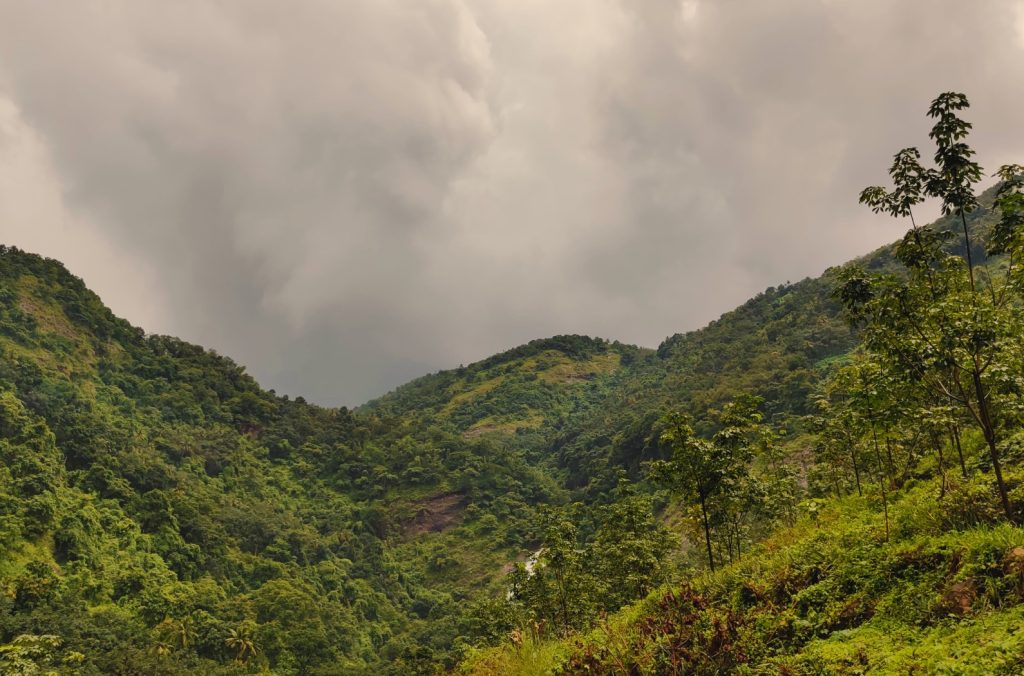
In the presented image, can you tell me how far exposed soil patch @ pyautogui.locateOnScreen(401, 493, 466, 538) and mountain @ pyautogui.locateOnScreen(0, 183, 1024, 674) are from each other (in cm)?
53

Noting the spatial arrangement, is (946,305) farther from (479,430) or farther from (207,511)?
(479,430)

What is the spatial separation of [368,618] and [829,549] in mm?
92220

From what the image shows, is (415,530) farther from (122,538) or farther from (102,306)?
(102,306)

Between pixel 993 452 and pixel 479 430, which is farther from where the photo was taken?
pixel 479 430

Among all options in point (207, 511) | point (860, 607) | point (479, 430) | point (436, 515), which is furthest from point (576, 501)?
point (479, 430)

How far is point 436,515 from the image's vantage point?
120 meters

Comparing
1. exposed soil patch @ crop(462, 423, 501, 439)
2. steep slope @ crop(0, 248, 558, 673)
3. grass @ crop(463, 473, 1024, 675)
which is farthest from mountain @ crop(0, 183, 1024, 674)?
exposed soil patch @ crop(462, 423, 501, 439)

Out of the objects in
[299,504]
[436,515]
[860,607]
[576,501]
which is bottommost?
[436,515]

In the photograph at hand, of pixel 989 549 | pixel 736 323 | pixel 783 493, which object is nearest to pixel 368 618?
pixel 783 493

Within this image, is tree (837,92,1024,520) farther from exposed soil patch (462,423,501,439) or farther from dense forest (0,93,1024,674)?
exposed soil patch (462,423,501,439)

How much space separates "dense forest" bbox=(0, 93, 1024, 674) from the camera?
9.88 metres

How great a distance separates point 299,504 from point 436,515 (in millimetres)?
27390

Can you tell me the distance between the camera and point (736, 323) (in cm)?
15212

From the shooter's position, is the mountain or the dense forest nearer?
the dense forest
